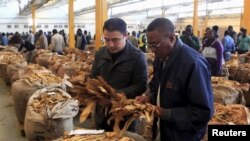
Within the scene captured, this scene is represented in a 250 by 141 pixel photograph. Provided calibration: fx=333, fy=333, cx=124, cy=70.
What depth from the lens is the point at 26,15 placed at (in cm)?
3269

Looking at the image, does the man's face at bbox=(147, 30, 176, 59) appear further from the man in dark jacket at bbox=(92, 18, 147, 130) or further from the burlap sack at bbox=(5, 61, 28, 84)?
the burlap sack at bbox=(5, 61, 28, 84)

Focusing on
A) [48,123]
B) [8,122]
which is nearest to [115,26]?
[48,123]

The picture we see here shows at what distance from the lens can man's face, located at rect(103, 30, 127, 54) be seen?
104 inches

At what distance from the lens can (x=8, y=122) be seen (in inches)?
250

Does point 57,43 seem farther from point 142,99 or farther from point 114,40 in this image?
point 142,99

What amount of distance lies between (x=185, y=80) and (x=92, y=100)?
0.71 meters

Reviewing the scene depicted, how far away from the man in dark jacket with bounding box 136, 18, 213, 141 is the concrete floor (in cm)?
385

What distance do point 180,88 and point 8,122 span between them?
511 centimetres

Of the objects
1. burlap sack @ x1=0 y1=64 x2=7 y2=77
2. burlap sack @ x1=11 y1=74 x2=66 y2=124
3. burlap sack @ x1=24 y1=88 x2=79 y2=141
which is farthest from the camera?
burlap sack @ x1=0 y1=64 x2=7 y2=77

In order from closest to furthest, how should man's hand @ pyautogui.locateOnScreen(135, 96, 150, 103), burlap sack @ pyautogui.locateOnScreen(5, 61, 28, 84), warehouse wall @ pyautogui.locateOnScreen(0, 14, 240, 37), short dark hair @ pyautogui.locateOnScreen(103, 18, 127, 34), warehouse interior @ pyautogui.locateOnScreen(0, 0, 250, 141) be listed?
man's hand @ pyautogui.locateOnScreen(135, 96, 150, 103), warehouse interior @ pyautogui.locateOnScreen(0, 0, 250, 141), short dark hair @ pyautogui.locateOnScreen(103, 18, 127, 34), burlap sack @ pyautogui.locateOnScreen(5, 61, 28, 84), warehouse wall @ pyautogui.locateOnScreen(0, 14, 240, 37)

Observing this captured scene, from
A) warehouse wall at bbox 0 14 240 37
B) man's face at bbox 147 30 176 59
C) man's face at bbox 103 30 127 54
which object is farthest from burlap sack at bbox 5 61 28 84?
warehouse wall at bbox 0 14 240 37

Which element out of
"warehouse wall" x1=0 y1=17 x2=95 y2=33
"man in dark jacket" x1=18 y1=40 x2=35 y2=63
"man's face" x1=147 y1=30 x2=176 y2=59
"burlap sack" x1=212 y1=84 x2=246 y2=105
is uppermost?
"warehouse wall" x1=0 y1=17 x2=95 y2=33

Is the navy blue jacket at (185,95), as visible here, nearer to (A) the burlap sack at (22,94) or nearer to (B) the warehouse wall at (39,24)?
(A) the burlap sack at (22,94)

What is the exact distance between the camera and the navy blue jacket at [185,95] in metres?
1.95
